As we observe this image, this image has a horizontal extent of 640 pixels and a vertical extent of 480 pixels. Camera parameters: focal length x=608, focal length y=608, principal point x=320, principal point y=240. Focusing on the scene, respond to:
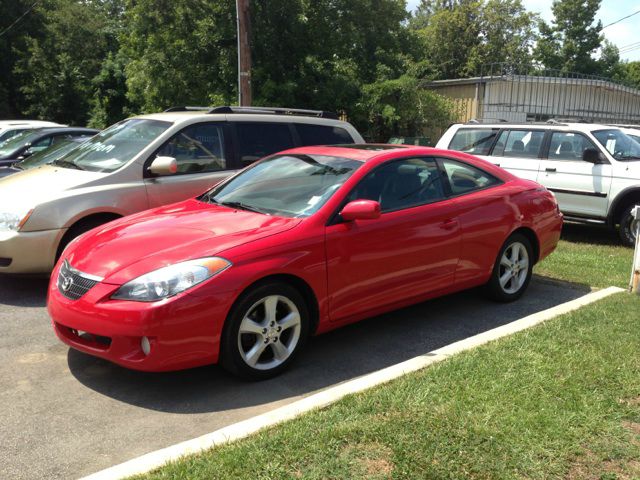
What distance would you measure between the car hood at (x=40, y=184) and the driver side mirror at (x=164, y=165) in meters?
0.53

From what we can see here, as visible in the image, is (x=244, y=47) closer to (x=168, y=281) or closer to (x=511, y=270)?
(x=511, y=270)

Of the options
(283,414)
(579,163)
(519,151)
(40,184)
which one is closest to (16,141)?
(40,184)

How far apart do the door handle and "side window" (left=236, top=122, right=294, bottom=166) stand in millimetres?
2759

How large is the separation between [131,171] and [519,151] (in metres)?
6.34

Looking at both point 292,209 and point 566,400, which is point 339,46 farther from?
point 566,400

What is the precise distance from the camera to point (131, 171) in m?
6.34

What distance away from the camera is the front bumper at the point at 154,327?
143 inches

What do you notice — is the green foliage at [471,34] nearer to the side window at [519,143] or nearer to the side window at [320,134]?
the side window at [519,143]

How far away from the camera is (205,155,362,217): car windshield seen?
4.66m

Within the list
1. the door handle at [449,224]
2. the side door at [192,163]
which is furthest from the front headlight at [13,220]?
the door handle at [449,224]

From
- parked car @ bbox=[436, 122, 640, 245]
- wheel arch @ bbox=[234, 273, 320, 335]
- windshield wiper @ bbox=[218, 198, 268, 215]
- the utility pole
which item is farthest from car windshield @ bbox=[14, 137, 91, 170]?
parked car @ bbox=[436, 122, 640, 245]

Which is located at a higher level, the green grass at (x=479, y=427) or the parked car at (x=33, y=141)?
the parked car at (x=33, y=141)

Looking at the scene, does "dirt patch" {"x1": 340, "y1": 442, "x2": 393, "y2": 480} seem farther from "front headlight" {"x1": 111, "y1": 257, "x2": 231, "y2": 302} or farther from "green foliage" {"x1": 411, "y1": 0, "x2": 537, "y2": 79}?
"green foliage" {"x1": 411, "y1": 0, "x2": 537, "y2": 79}

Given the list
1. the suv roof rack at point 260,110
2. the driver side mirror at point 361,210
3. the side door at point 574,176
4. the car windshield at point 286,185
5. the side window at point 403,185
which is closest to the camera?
the driver side mirror at point 361,210
